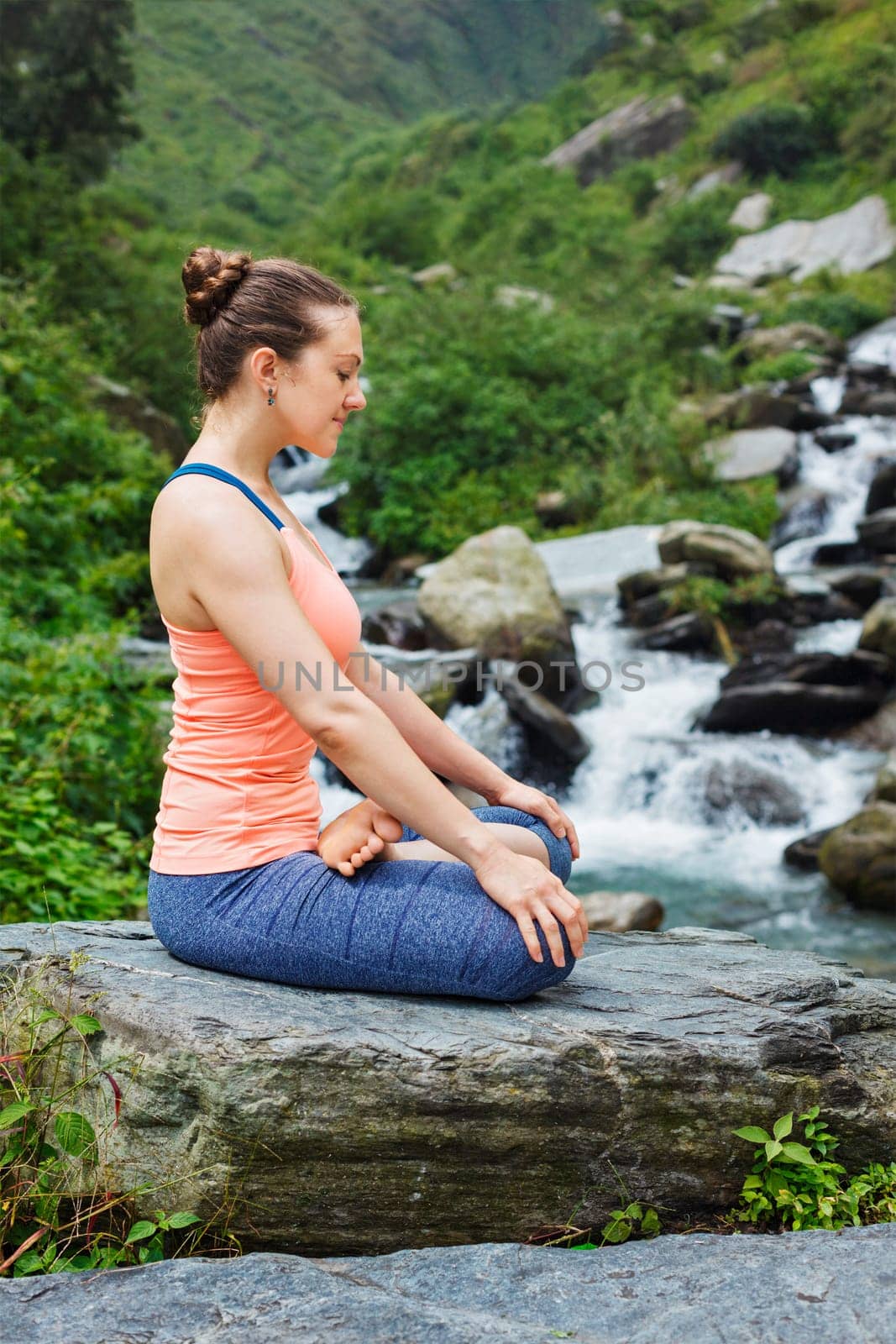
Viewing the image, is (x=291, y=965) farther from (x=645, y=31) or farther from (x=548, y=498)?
(x=645, y=31)

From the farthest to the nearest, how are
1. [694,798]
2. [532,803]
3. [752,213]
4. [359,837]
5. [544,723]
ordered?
[752,213], [544,723], [694,798], [532,803], [359,837]

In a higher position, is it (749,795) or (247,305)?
(247,305)

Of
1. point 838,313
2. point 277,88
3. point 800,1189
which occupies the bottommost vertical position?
point 800,1189

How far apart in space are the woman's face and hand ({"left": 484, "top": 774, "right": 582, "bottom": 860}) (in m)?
0.83

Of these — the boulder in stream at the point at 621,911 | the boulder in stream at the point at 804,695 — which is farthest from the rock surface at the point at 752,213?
the boulder in stream at the point at 621,911

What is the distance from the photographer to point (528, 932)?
207cm

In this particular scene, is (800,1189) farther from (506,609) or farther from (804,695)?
(506,609)

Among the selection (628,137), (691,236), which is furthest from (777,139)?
(628,137)

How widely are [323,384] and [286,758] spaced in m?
0.74

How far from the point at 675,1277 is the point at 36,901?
3.10m

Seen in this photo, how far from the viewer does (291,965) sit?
2189 mm

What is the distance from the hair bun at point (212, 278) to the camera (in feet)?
7.35

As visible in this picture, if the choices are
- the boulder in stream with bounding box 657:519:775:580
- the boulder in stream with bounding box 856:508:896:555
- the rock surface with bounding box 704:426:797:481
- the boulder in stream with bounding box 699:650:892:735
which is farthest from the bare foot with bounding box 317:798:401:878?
the rock surface with bounding box 704:426:797:481

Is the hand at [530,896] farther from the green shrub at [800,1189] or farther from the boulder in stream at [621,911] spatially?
the boulder in stream at [621,911]
